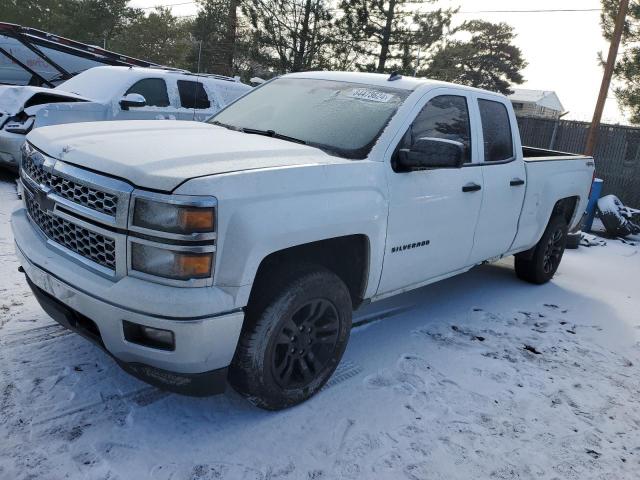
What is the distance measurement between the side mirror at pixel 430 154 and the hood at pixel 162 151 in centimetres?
45

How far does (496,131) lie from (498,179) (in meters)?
0.46

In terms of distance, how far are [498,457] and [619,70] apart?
1712 cm

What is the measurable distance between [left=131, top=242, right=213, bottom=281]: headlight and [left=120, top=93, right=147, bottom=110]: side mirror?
18.1 ft

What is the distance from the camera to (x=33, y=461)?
2.40m

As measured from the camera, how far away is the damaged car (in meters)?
7.06

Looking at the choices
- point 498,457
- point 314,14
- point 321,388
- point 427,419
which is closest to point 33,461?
point 321,388

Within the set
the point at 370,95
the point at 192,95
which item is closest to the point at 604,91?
the point at 192,95

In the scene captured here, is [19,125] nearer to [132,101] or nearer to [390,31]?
[132,101]

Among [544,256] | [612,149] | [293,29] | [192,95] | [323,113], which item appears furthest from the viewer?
[293,29]

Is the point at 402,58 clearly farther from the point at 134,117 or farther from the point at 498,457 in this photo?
the point at 498,457

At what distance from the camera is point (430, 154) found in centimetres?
317

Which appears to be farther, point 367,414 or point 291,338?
point 367,414

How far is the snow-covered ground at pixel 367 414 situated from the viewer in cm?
254

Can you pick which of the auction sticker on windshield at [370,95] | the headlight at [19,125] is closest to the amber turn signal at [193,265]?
the auction sticker on windshield at [370,95]
